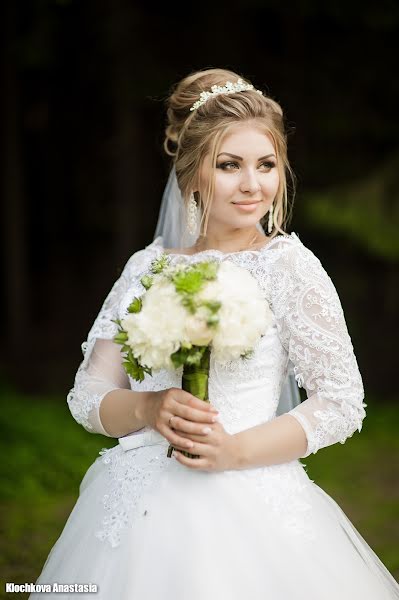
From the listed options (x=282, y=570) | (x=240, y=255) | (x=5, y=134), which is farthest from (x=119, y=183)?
(x=282, y=570)

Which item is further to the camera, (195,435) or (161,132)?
(161,132)

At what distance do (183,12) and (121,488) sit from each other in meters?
11.0

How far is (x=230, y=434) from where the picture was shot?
2947 millimetres

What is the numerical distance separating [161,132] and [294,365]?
395 inches

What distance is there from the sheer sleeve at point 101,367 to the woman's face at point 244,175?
0.56 meters

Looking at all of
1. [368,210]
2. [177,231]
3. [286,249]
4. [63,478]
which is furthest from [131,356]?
[368,210]

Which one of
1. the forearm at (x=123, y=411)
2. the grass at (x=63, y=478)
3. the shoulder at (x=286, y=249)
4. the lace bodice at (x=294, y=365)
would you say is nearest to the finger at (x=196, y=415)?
the forearm at (x=123, y=411)

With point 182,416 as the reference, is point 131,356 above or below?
above

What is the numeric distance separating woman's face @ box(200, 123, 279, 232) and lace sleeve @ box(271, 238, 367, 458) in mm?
330

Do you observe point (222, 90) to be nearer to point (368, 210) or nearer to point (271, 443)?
point (271, 443)

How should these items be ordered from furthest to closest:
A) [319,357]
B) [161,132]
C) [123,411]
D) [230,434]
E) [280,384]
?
[161,132] < [280,384] < [123,411] < [319,357] < [230,434]

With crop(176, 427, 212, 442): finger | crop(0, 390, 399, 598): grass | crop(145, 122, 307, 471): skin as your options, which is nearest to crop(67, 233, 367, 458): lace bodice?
crop(145, 122, 307, 471): skin

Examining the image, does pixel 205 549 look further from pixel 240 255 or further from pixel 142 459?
pixel 240 255

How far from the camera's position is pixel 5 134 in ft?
40.3
